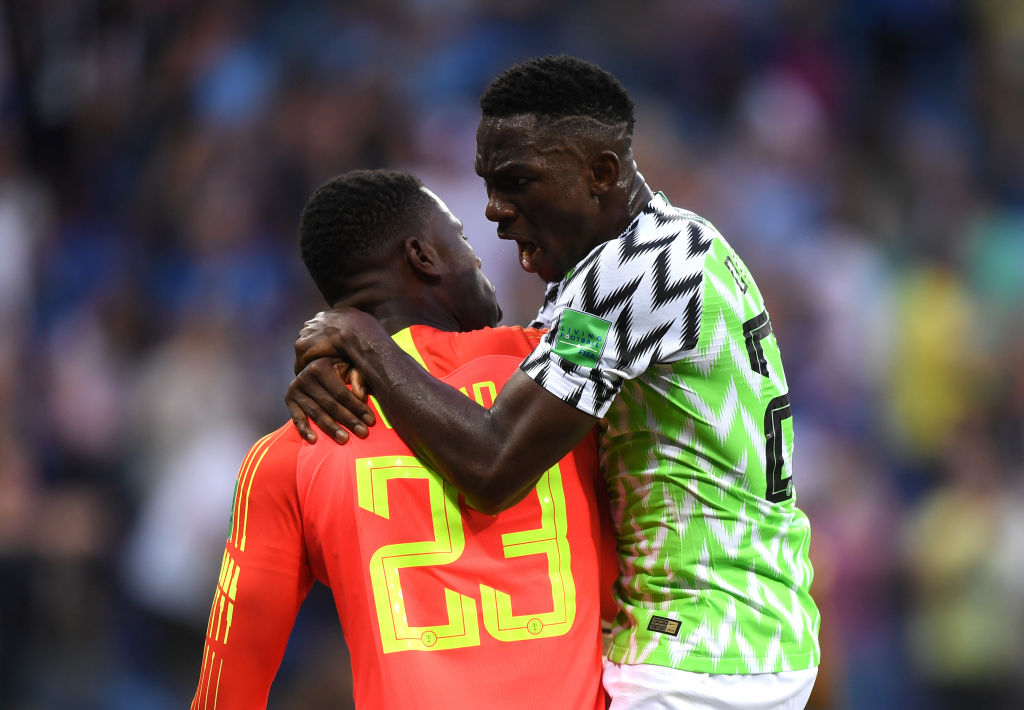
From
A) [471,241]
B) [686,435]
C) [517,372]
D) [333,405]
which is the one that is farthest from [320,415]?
[471,241]

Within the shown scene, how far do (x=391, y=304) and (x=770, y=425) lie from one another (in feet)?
3.06

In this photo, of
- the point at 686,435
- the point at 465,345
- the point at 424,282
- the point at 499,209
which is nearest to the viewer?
the point at 686,435

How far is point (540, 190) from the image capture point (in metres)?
2.70

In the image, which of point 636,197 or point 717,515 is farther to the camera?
point 636,197

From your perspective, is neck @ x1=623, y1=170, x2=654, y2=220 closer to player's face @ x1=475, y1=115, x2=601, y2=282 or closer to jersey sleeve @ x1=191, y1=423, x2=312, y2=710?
player's face @ x1=475, y1=115, x2=601, y2=282

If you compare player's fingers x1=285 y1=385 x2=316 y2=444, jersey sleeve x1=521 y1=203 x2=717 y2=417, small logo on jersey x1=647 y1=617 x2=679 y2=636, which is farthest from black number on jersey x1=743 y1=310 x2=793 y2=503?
player's fingers x1=285 y1=385 x2=316 y2=444

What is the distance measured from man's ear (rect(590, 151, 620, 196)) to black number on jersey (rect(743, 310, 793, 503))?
44 centimetres

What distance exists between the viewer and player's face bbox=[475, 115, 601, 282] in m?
2.69

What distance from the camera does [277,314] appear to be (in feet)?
23.1

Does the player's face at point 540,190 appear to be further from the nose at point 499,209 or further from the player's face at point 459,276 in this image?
the player's face at point 459,276

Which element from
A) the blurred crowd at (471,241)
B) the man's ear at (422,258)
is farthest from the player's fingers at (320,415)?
the blurred crowd at (471,241)

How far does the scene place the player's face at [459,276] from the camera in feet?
9.87

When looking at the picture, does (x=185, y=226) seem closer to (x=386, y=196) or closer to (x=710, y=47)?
(x=710, y=47)

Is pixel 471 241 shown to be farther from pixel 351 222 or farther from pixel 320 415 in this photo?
pixel 320 415
